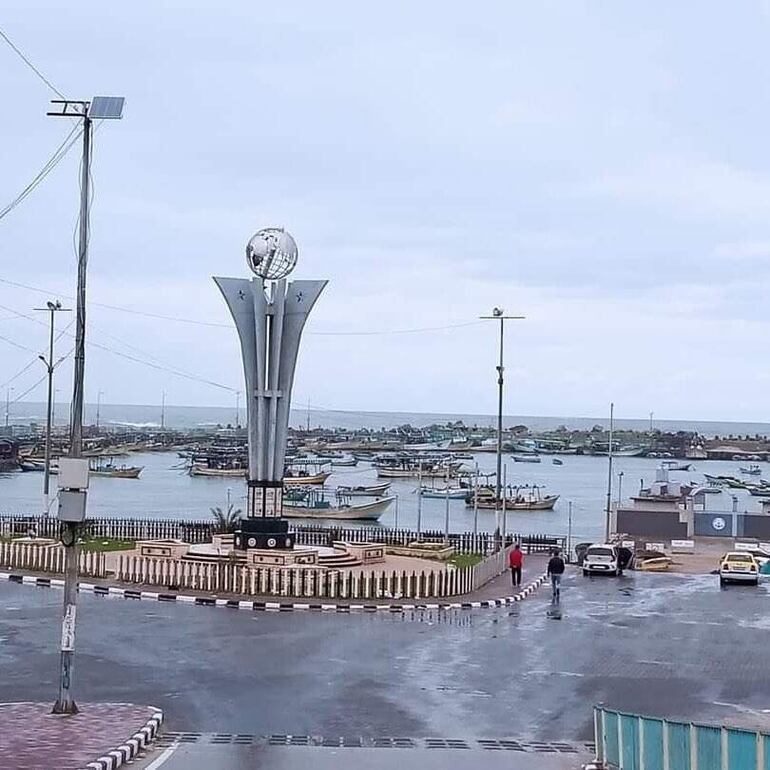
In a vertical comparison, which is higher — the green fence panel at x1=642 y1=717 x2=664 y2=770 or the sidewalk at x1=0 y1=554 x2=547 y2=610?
the green fence panel at x1=642 y1=717 x2=664 y2=770

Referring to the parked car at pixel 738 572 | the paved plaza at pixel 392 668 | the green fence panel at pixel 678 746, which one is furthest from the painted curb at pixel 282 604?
the green fence panel at pixel 678 746

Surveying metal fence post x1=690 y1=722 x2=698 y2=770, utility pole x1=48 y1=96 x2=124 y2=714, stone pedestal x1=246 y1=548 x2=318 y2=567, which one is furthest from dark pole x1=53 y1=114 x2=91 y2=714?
stone pedestal x1=246 y1=548 x2=318 y2=567

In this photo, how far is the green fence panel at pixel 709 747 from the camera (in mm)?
12254

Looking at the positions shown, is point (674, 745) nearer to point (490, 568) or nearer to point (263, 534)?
point (490, 568)

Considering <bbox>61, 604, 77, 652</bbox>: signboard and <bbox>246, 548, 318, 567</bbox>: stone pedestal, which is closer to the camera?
<bbox>61, 604, 77, 652</bbox>: signboard

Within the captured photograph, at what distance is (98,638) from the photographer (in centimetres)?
2516

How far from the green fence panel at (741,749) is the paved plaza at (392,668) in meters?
3.90

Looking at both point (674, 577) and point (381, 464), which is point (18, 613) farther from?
point (381, 464)

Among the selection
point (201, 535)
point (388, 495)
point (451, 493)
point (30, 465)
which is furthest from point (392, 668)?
point (30, 465)

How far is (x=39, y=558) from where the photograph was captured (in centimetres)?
3653

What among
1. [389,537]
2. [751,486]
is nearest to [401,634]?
[389,537]

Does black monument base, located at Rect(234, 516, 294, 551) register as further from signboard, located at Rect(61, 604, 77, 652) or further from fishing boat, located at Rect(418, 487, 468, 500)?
fishing boat, located at Rect(418, 487, 468, 500)

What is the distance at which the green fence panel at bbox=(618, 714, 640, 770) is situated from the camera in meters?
14.0

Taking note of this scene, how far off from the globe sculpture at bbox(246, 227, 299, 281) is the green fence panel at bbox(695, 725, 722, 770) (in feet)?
86.2
